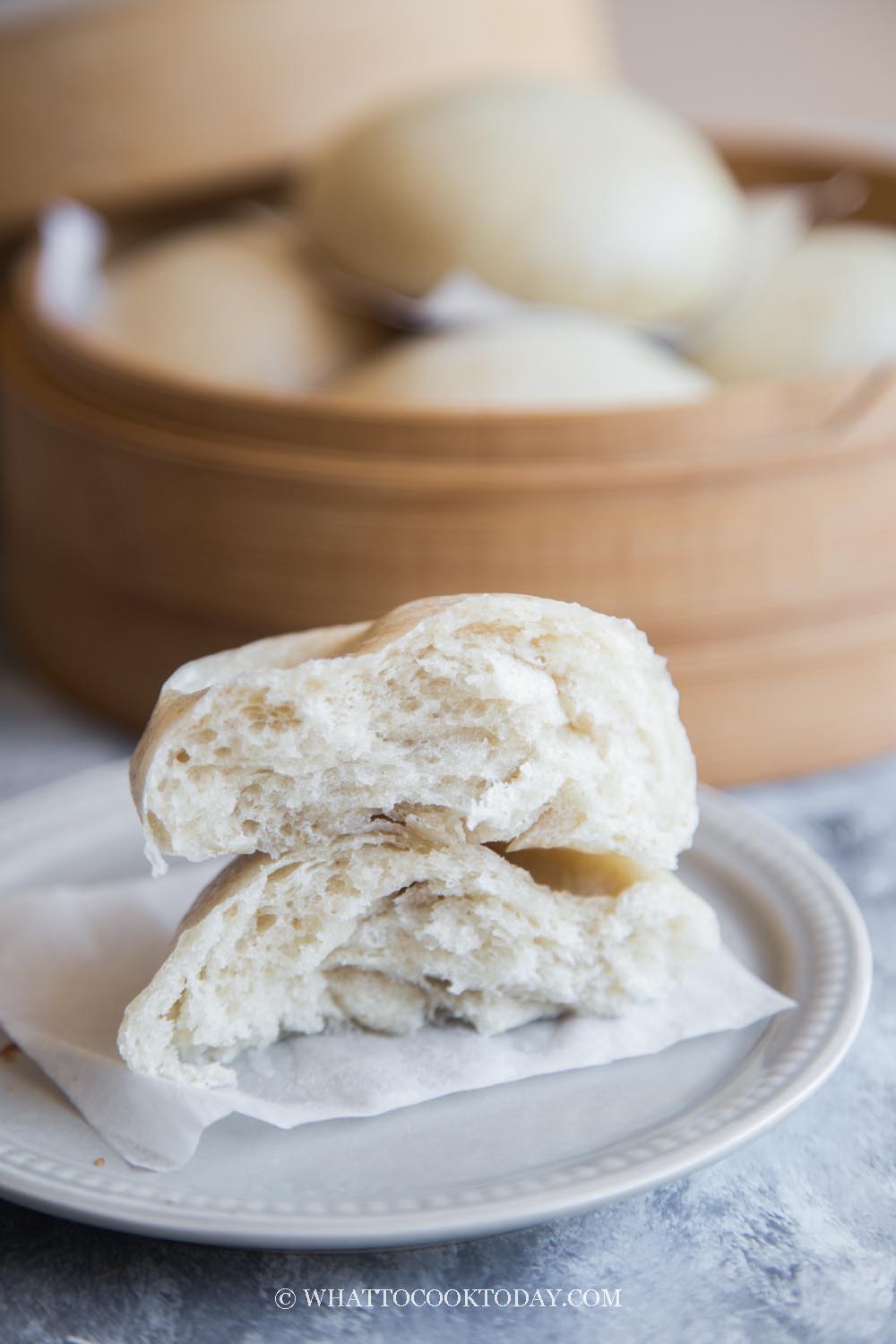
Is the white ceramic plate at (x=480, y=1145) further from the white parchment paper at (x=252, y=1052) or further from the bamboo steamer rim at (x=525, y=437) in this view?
the bamboo steamer rim at (x=525, y=437)

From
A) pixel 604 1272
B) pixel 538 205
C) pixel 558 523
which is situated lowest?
pixel 604 1272

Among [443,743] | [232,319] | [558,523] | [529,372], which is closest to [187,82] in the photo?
[232,319]

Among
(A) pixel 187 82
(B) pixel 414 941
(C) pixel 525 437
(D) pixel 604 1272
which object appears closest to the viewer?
A: (D) pixel 604 1272

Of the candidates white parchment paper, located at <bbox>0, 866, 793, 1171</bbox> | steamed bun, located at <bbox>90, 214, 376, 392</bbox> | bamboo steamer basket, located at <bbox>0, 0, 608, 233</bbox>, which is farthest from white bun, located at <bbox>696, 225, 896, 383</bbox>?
white parchment paper, located at <bbox>0, 866, 793, 1171</bbox>

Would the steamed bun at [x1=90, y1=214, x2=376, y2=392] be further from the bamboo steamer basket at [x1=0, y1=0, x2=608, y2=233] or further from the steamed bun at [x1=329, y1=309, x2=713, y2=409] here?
the bamboo steamer basket at [x1=0, y1=0, x2=608, y2=233]

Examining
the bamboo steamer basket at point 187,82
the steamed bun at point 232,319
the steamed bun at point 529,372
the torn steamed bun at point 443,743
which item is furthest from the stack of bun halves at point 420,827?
the bamboo steamer basket at point 187,82

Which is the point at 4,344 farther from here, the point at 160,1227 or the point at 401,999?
the point at 160,1227

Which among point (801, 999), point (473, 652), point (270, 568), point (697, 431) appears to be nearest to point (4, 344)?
point (270, 568)

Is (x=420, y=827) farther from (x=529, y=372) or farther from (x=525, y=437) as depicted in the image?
(x=529, y=372)
